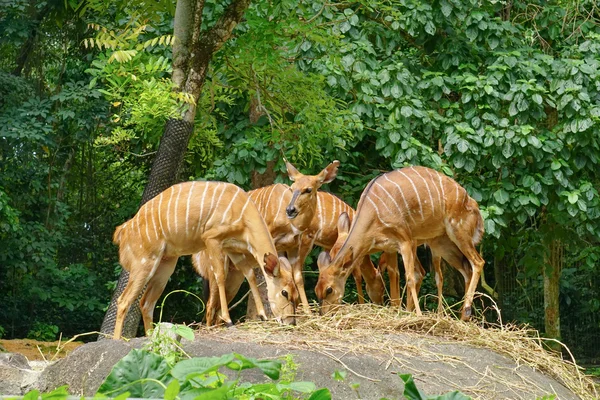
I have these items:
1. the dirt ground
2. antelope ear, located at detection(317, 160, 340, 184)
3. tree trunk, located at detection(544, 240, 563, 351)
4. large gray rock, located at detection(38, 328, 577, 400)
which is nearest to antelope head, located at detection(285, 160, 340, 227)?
antelope ear, located at detection(317, 160, 340, 184)

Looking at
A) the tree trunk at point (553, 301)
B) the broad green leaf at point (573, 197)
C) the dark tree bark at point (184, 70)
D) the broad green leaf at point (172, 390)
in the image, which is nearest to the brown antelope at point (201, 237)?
the dark tree bark at point (184, 70)

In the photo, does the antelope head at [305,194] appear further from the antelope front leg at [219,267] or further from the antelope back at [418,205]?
the antelope front leg at [219,267]

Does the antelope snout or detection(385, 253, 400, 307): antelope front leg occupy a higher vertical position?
the antelope snout

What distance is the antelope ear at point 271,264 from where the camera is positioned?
22.1 ft

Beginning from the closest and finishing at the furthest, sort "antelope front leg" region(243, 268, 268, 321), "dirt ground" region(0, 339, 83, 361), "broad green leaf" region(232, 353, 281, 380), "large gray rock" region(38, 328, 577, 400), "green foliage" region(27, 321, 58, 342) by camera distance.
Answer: "broad green leaf" region(232, 353, 281, 380), "large gray rock" region(38, 328, 577, 400), "antelope front leg" region(243, 268, 268, 321), "dirt ground" region(0, 339, 83, 361), "green foliage" region(27, 321, 58, 342)

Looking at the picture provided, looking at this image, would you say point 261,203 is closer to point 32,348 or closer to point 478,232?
point 478,232

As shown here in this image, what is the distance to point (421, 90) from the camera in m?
10.4

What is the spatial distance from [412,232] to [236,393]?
5.25 metres

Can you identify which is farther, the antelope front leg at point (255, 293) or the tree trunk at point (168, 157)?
the tree trunk at point (168, 157)

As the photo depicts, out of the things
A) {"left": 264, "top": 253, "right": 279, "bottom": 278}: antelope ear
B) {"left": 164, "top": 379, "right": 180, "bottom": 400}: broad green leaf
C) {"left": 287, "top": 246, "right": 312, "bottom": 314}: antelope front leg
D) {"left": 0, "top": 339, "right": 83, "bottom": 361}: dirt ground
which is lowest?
{"left": 0, "top": 339, "right": 83, "bottom": 361}: dirt ground

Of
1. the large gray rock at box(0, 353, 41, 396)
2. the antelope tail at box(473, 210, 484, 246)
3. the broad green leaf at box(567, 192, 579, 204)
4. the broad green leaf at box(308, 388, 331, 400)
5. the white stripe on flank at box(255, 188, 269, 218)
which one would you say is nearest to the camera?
the broad green leaf at box(308, 388, 331, 400)

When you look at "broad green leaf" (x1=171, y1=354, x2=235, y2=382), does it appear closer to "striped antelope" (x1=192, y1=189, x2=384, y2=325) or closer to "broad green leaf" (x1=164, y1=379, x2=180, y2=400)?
"broad green leaf" (x1=164, y1=379, x2=180, y2=400)

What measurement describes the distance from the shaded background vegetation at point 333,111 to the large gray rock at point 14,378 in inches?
101

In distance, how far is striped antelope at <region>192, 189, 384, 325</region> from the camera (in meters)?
7.95
